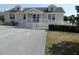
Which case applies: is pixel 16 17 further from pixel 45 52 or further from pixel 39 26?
pixel 45 52

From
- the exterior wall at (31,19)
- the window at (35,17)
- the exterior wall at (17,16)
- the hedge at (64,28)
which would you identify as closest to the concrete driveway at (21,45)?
the hedge at (64,28)

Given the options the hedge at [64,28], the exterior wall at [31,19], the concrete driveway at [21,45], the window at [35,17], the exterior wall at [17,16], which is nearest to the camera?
the concrete driveway at [21,45]

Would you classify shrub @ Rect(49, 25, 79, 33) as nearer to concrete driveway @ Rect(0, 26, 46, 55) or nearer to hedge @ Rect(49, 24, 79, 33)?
hedge @ Rect(49, 24, 79, 33)

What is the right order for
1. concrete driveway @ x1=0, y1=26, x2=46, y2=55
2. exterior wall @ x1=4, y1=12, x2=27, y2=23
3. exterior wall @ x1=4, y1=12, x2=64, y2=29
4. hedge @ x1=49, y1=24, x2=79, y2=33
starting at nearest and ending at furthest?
A: concrete driveway @ x1=0, y1=26, x2=46, y2=55 → hedge @ x1=49, y1=24, x2=79, y2=33 → exterior wall @ x1=4, y1=12, x2=64, y2=29 → exterior wall @ x1=4, y1=12, x2=27, y2=23

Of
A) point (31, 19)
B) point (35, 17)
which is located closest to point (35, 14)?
point (35, 17)

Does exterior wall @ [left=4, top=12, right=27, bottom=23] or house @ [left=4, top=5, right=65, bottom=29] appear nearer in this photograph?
house @ [left=4, top=5, right=65, bottom=29]

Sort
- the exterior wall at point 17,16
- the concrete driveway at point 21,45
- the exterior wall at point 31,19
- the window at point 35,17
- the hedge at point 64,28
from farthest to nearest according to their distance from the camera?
the exterior wall at point 17,16
the window at point 35,17
the exterior wall at point 31,19
the hedge at point 64,28
the concrete driveway at point 21,45

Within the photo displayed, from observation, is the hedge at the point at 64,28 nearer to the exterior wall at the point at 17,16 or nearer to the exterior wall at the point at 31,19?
the exterior wall at the point at 31,19

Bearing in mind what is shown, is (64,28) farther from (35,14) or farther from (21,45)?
(21,45)

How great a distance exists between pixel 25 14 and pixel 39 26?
5.94m

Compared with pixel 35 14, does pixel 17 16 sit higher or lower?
lower

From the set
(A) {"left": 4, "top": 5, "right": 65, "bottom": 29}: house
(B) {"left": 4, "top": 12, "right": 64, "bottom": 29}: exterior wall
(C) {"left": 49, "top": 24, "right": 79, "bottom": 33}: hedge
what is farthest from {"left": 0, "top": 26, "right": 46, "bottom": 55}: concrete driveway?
(A) {"left": 4, "top": 5, "right": 65, "bottom": 29}: house

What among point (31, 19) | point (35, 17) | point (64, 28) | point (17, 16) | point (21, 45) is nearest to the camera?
point (21, 45)

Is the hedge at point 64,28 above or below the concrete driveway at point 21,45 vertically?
below
